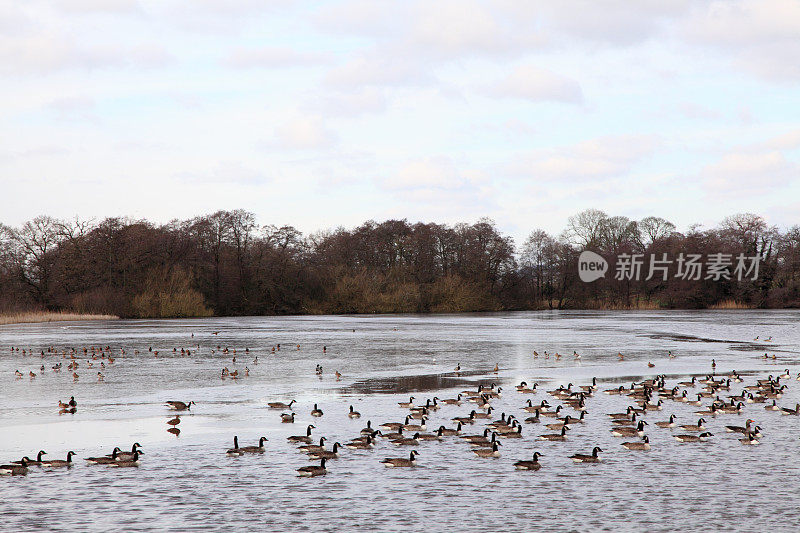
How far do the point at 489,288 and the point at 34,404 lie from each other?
3216 inches

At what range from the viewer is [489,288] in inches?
3863

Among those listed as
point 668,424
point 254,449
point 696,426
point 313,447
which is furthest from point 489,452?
point 696,426

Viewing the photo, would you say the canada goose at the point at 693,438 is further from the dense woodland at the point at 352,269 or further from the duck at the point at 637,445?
the dense woodland at the point at 352,269

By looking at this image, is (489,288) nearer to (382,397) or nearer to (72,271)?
(72,271)

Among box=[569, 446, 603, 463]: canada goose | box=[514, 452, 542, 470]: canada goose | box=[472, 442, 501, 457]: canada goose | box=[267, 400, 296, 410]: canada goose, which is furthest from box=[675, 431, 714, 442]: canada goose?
box=[267, 400, 296, 410]: canada goose

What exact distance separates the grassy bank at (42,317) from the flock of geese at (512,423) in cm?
5439

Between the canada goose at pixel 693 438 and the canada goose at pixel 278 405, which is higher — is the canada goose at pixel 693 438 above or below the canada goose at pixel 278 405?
below

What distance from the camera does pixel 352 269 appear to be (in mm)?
97000

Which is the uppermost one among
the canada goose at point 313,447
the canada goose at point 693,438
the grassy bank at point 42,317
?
the grassy bank at point 42,317

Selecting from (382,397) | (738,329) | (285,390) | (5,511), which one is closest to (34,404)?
(285,390)

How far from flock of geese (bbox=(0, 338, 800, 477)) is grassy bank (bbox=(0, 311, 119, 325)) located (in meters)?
54.4

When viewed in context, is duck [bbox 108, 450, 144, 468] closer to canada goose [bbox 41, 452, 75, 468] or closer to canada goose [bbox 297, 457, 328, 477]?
canada goose [bbox 41, 452, 75, 468]

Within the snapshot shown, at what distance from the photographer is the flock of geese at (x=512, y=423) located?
12742mm

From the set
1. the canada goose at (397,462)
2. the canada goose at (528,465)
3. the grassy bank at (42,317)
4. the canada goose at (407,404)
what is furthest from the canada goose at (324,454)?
the grassy bank at (42,317)
